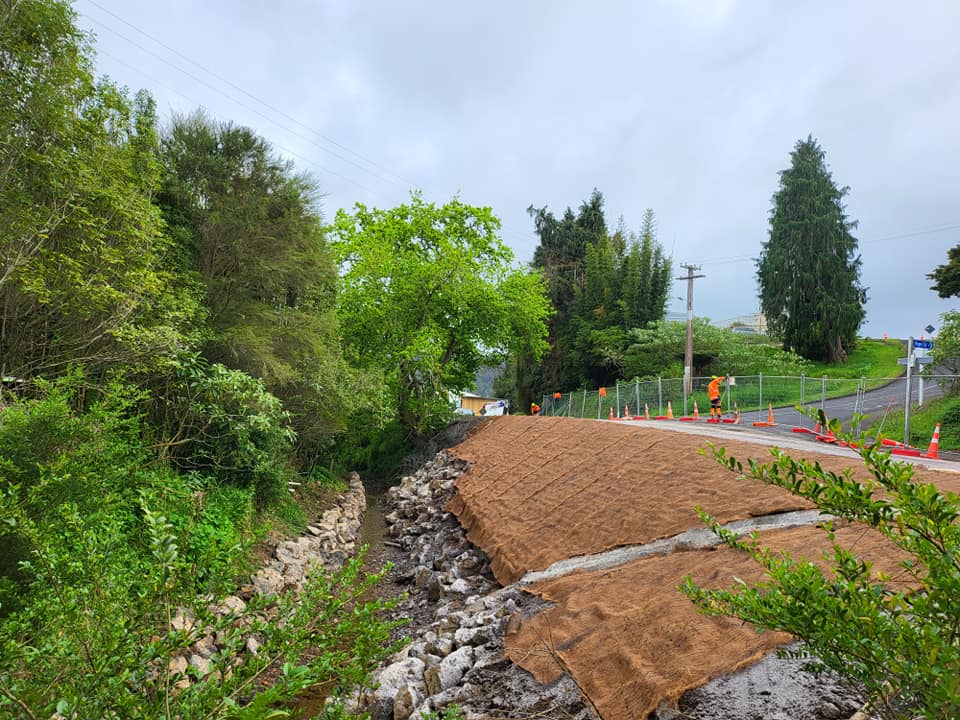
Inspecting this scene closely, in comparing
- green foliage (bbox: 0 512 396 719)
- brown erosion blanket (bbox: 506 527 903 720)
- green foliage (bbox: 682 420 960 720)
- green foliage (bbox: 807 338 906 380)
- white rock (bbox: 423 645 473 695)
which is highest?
green foliage (bbox: 807 338 906 380)

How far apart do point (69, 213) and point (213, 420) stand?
3.60 m

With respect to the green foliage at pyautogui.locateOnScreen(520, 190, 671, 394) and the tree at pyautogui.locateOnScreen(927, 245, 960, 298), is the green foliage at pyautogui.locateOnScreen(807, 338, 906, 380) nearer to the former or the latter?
the green foliage at pyautogui.locateOnScreen(520, 190, 671, 394)

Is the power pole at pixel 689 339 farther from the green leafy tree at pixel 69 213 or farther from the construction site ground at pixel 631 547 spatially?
the green leafy tree at pixel 69 213

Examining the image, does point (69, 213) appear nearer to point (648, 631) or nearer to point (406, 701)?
point (406, 701)

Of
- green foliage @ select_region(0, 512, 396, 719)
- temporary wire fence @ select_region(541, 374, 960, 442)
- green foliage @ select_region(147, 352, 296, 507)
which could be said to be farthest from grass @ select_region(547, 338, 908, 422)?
green foliage @ select_region(0, 512, 396, 719)

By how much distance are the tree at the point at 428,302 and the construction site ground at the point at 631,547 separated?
7.09 m

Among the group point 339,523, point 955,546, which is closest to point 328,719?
point 955,546

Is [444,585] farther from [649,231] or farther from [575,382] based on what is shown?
[649,231]

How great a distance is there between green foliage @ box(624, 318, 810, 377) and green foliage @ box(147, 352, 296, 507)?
21762 millimetres

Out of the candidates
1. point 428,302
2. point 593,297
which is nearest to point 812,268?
point 593,297

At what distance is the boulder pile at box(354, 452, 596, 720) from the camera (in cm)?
384

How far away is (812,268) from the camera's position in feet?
102

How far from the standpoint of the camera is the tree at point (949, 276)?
46.5ft

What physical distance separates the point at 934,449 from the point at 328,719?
1282cm
